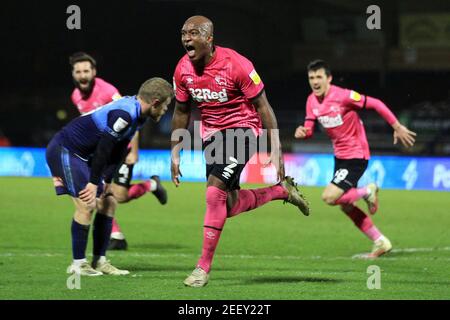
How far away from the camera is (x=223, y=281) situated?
8578 millimetres

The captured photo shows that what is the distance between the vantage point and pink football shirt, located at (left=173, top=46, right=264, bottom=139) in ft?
27.2

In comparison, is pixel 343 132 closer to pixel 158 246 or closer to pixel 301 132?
pixel 301 132

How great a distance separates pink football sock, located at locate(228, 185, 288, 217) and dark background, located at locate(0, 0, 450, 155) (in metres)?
20.5

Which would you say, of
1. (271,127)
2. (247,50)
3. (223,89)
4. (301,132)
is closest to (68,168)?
(223,89)

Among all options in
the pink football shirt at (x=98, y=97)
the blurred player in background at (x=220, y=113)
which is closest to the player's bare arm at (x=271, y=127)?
the blurred player in background at (x=220, y=113)

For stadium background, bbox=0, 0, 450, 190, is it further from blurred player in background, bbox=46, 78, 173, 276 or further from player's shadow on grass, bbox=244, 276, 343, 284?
blurred player in background, bbox=46, 78, 173, 276

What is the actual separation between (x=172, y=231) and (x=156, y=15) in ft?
58.9

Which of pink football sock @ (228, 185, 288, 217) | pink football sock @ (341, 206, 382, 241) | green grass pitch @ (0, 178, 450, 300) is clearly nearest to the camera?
green grass pitch @ (0, 178, 450, 300)

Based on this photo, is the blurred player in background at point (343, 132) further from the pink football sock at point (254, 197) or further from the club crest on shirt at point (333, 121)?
the pink football sock at point (254, 197)

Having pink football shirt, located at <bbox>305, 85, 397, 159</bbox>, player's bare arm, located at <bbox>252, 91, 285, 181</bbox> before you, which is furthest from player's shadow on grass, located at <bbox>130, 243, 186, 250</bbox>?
player's bare arm, located at <bbox>252, 91, 285, 181</bbox>

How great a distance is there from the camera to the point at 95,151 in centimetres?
851

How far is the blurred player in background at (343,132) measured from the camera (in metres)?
11.8
